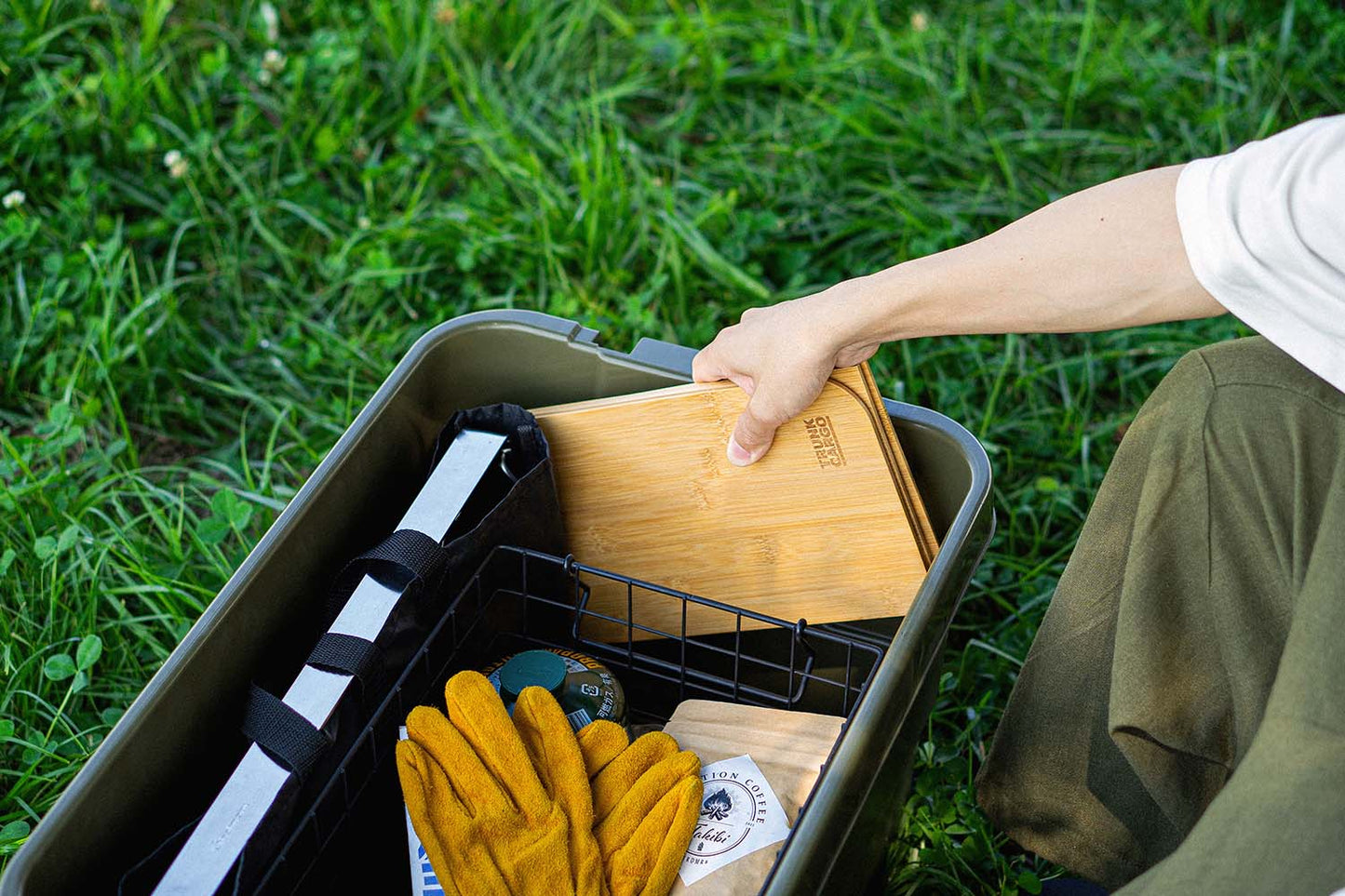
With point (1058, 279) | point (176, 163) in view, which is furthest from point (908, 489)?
point (176, 163)

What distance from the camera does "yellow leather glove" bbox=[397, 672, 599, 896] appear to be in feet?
3.51

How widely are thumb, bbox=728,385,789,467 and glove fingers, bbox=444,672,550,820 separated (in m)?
0.34

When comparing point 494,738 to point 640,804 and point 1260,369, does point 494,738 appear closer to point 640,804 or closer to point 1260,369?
point 640,804

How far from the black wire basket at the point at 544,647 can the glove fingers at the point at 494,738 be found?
78 mm

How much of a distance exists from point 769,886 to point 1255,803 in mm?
353

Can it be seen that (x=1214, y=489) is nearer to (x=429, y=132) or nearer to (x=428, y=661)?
(x=428, y=661)

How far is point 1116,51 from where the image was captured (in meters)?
2.39

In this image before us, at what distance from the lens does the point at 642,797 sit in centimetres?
113

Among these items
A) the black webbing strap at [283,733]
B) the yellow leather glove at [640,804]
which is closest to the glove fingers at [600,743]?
the yellow leather glove at [640,804]

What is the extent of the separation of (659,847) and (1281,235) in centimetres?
71

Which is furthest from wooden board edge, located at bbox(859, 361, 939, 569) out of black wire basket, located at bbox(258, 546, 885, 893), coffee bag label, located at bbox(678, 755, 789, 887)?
coffee bag label, located at bbox(678, 755, 789, 887)

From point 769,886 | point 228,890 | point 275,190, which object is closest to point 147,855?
point 228,890

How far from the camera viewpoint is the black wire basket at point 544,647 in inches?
Answer: 45.8

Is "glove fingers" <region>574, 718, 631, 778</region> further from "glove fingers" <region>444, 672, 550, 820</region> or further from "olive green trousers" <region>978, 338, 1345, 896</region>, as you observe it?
"olive green trousers" <region>978, 338, 1345, 896</region>
